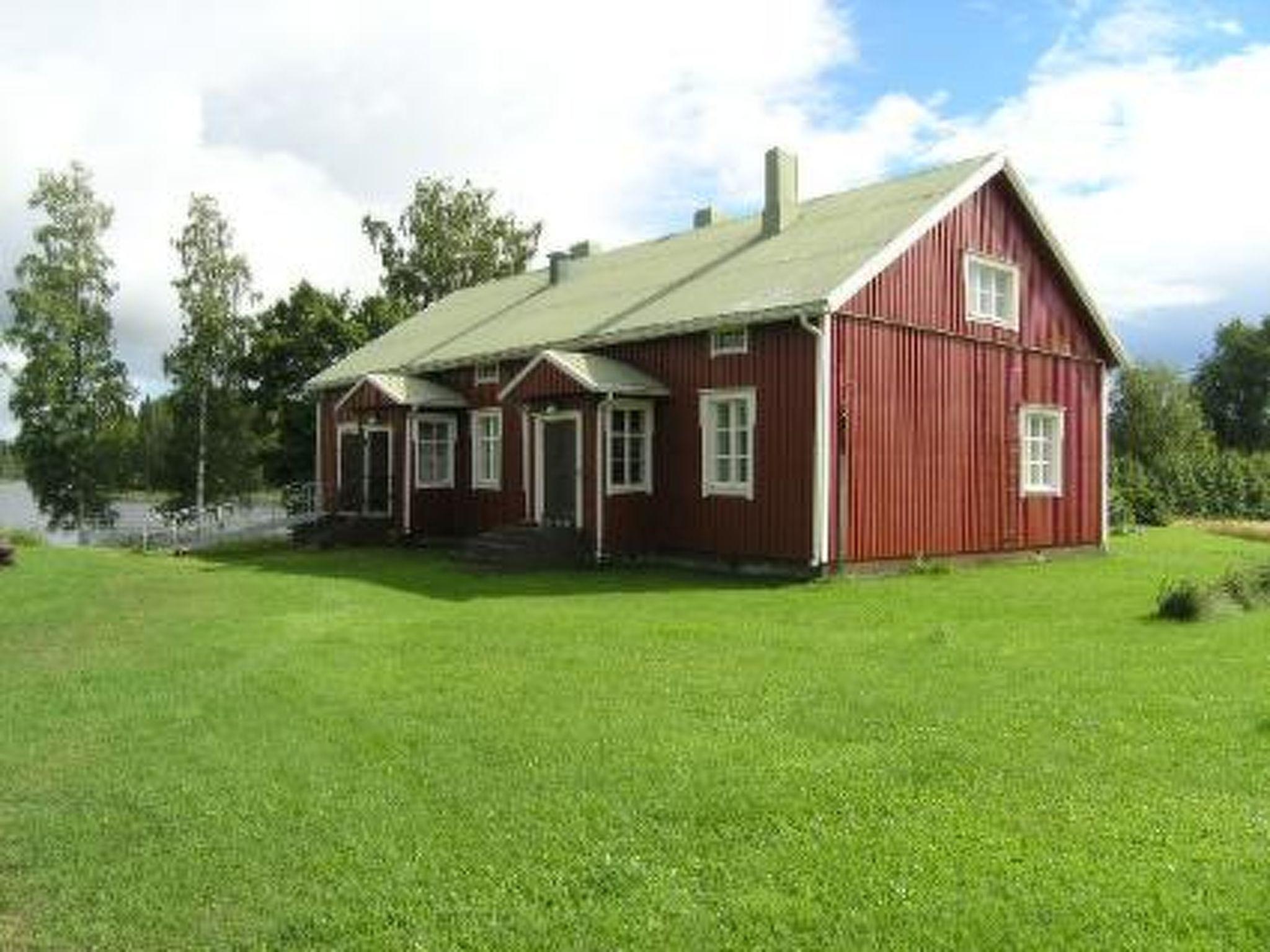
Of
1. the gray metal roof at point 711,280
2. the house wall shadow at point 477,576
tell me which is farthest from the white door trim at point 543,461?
the gray metal roof at point 711,280

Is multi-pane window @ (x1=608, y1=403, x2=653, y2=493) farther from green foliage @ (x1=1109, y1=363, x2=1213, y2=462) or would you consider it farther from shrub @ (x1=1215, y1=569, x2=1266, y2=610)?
green foliage @ (x1=1109, y1=363, x2=1213, y2=462)

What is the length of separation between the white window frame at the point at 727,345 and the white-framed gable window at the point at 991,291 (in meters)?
4.00

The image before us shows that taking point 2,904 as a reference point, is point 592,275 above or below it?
above

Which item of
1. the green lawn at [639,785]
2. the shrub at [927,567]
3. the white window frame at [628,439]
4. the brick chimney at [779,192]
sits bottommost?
the green lawn at [639,785]

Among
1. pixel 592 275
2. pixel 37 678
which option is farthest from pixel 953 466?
pixel 37 678

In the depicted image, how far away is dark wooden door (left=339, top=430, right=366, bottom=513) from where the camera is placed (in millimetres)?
27000

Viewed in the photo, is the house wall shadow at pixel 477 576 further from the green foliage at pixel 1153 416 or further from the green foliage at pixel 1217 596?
the green foliage at pixel 1153 416

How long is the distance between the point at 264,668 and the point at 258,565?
1146 centimetres

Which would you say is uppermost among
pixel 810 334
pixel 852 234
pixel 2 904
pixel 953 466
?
pixel 852 234

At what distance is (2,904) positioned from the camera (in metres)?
5.53

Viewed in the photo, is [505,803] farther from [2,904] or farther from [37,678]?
[37,678]

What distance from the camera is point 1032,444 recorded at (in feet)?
71.2

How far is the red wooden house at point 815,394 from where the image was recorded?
1786 cm

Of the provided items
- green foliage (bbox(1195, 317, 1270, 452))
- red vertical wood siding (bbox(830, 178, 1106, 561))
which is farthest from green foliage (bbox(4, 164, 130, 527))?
green foliage (bbox(1195, 317, 1270, 452))
